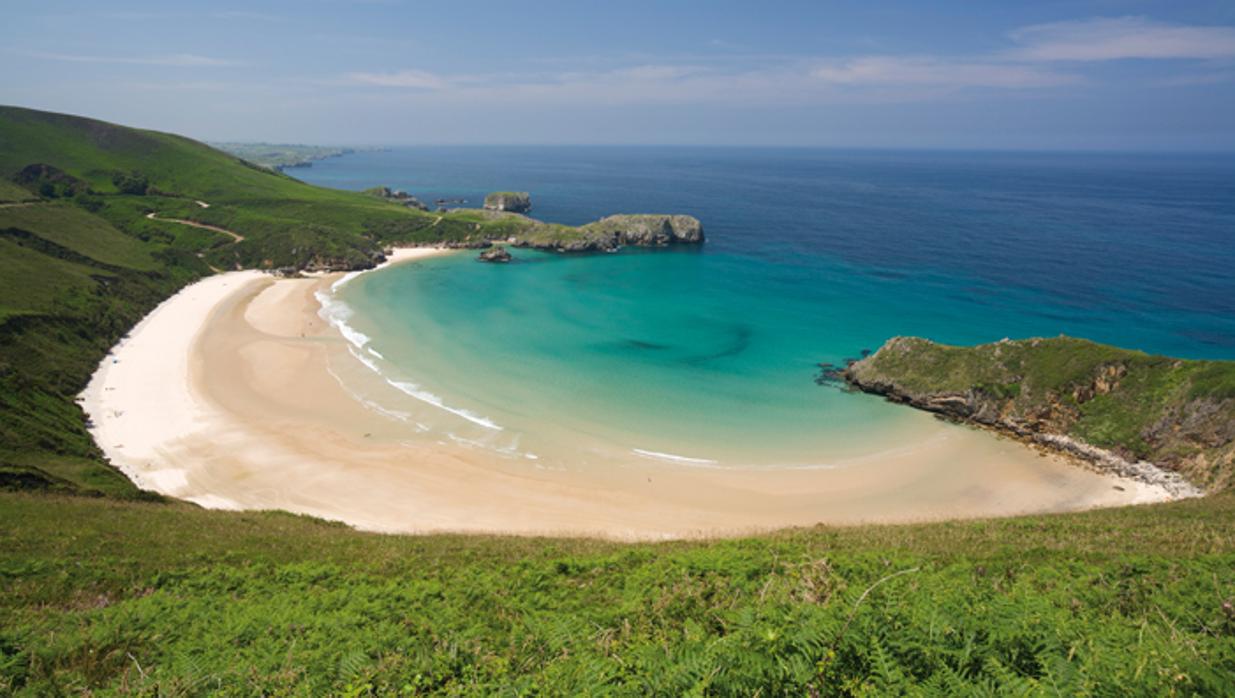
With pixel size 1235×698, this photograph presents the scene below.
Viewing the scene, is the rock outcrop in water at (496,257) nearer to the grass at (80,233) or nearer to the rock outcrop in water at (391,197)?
the grass at (80,233)

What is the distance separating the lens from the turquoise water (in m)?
44.7

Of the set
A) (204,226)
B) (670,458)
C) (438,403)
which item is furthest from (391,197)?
(670,458)

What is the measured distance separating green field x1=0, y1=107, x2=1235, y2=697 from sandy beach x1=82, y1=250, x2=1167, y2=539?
6133mm

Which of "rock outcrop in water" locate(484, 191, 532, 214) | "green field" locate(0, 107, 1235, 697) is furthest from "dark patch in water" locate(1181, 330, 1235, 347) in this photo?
"rock outcrop in water" locate(484, 191, 532, 214)

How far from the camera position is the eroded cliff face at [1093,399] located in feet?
117

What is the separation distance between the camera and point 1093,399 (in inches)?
1610

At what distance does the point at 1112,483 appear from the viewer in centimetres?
3606

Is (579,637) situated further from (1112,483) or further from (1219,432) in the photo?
(1219,432)

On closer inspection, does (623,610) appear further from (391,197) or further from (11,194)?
(391,197)

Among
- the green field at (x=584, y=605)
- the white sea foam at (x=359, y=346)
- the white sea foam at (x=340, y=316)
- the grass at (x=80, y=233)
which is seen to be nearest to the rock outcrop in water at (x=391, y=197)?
the white sea foam at (x=359, y=346)

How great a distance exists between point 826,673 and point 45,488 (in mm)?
35289

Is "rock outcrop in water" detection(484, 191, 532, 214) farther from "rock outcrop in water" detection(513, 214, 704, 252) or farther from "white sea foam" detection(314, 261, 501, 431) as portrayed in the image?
"white sea foam" detection(314, 261, 501, 431)

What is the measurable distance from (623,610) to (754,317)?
217ft

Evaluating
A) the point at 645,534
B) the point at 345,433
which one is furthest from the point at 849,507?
the point at 345,433
